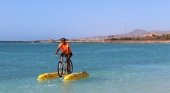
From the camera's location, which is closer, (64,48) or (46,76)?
(64,48)

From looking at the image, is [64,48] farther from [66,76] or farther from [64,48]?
[66,76]

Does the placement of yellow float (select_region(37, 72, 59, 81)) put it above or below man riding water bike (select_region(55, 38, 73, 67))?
below

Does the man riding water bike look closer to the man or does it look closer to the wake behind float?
the man

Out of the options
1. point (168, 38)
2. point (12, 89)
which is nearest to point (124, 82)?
point (12, 89)

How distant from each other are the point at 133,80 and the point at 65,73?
3511 millimetres

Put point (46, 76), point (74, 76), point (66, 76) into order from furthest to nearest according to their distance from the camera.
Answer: point (46, 76), point (74, 76), point (66, 76)

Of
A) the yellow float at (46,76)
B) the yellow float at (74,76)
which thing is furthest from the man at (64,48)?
the yellow float at (46,76)

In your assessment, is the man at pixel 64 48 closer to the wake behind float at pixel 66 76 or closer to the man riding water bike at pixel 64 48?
the man riding water bike at pixel 64 48

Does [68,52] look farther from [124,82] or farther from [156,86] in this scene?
[156,86]

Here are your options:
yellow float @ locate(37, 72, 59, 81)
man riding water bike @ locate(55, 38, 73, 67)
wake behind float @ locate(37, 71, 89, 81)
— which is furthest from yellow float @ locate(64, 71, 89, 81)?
yellow float @ locate(37, 72, 59, 81)

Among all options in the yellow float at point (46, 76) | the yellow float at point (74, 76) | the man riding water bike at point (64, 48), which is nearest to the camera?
the yellow float at point (74, 76)

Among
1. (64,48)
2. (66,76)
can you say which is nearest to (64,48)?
(64,48)

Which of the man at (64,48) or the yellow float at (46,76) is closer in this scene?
the man at (64,48)

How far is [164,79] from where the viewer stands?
66.8 ft
